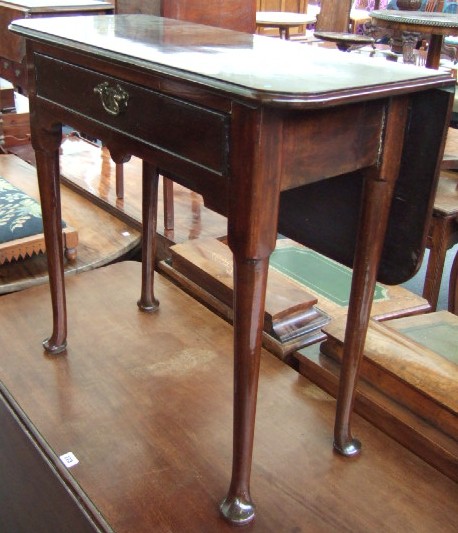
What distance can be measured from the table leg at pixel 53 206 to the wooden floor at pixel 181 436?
0.11 metres

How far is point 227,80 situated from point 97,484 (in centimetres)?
68

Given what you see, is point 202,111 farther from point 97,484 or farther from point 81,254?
point 81,254

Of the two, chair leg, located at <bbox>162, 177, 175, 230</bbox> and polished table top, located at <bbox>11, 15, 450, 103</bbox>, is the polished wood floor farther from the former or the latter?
polished table top, located at <bbox>11, 15, 450, 103</bbox>

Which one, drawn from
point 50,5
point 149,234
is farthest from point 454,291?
point 50,5

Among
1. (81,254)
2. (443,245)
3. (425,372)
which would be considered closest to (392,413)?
(425,372)

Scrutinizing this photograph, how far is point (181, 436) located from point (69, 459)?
20 centimetres

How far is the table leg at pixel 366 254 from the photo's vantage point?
0.93 metres

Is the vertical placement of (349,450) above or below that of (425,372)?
below

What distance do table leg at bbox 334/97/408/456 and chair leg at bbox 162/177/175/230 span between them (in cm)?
114

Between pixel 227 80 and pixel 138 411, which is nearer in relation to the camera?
pixel 227 80

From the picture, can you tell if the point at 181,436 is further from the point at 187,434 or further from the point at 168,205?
the point at 168,205

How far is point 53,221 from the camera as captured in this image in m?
1.30

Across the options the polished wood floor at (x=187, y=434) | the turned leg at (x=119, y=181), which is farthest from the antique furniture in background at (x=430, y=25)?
the polished wood floor at (x=187, y=434)

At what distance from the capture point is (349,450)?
45.4 inches
